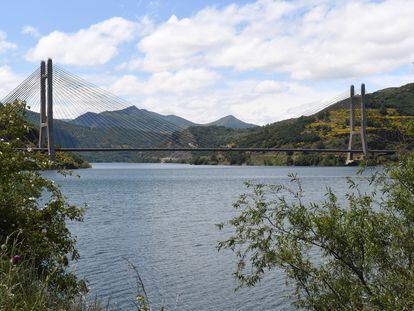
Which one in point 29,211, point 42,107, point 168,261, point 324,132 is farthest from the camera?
point 324,132

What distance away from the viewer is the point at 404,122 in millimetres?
7855

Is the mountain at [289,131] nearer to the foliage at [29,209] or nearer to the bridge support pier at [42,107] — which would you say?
the bridge support pier at [42,107]

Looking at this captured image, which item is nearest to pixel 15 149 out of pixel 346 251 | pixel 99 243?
pixel 346 251

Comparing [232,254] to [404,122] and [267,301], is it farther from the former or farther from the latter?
[404,122]

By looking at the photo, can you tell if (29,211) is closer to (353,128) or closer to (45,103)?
(45,103)

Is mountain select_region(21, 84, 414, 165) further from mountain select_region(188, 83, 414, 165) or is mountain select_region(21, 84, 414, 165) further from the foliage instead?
the foliage

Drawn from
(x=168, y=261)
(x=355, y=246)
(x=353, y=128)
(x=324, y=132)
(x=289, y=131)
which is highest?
(x=289, y=131)

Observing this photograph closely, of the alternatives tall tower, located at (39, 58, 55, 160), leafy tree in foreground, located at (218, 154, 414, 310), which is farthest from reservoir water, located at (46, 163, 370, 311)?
tall tower, located at (39, 58, 55, 160)

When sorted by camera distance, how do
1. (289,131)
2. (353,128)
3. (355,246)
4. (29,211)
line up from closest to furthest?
(355,246)
(29,211)
(353,128)
(289,131)

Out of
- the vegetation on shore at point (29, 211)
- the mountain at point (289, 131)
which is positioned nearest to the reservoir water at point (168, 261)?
the vegetation on shore at point (29, 211)

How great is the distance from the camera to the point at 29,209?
8.49 meters

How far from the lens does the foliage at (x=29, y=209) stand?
26.1 ft

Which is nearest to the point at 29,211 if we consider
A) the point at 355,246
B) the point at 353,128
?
the point at 355,246

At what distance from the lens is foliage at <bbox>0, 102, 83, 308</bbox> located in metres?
7.94
